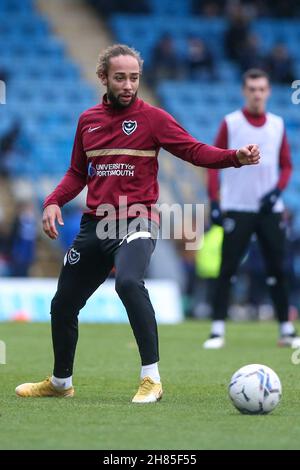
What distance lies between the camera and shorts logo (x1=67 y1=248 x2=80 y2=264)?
739 centimetres

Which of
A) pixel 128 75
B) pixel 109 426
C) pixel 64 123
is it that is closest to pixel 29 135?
pixel 64 123

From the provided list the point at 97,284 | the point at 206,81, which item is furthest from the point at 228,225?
the point at 206,81

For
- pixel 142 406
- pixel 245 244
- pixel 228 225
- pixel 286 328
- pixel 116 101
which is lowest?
pixel 142 406

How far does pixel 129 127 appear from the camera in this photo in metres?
7.39

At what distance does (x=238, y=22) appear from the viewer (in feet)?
83.7

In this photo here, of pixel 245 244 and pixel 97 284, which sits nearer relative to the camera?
pixel 97 284

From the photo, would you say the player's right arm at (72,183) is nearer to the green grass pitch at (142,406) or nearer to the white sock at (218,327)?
the green grass pitch at (142,406)

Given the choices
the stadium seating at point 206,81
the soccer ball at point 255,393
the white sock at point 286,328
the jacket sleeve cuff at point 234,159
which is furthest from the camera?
the stadium seating at point 206,81

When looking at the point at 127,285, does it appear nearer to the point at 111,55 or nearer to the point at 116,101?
the point at 116,101

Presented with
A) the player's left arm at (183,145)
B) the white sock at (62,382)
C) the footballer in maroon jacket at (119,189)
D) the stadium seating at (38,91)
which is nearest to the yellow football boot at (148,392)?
the footballer in maroon jacket at (119,189)

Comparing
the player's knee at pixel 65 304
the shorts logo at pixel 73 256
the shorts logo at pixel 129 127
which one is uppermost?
the shorts logo at pixel 129 127

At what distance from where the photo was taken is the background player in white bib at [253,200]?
37.8ft

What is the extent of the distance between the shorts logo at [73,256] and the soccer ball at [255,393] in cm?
139

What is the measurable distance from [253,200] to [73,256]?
4.45 meters
